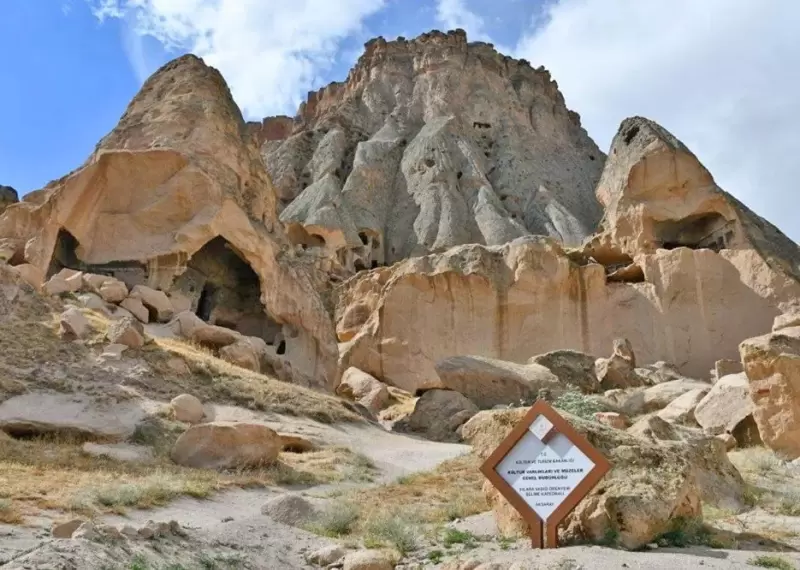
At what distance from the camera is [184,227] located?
22.5m

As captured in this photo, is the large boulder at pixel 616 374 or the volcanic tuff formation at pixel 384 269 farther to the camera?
the volcanic tuff formation at pixel 384 269

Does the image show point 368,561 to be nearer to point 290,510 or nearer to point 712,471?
point 290,510

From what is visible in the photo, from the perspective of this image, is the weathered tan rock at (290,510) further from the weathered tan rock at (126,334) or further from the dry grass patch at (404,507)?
the weathered tan rock at (126,334)

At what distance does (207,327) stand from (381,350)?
879 centimetres

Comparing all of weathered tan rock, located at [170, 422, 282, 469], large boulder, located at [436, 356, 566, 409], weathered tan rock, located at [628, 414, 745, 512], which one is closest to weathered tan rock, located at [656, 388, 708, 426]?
large boulder, located at [436, 356, 566, 409]

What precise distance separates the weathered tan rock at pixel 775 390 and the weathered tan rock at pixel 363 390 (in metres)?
11.6

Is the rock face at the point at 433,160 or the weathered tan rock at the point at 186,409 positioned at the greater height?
the rock face at the point at 433,160

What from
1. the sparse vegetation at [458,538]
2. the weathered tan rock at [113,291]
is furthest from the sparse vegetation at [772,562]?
the weathered tan rock at [113,291]

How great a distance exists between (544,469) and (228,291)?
21.1 m

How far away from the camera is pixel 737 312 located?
25.3m

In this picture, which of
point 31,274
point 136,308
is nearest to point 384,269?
point 136,308

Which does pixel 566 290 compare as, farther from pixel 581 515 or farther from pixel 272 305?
pixel 581 515

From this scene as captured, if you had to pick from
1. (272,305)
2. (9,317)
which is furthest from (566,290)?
(9,317)

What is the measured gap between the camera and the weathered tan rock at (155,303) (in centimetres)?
2048
